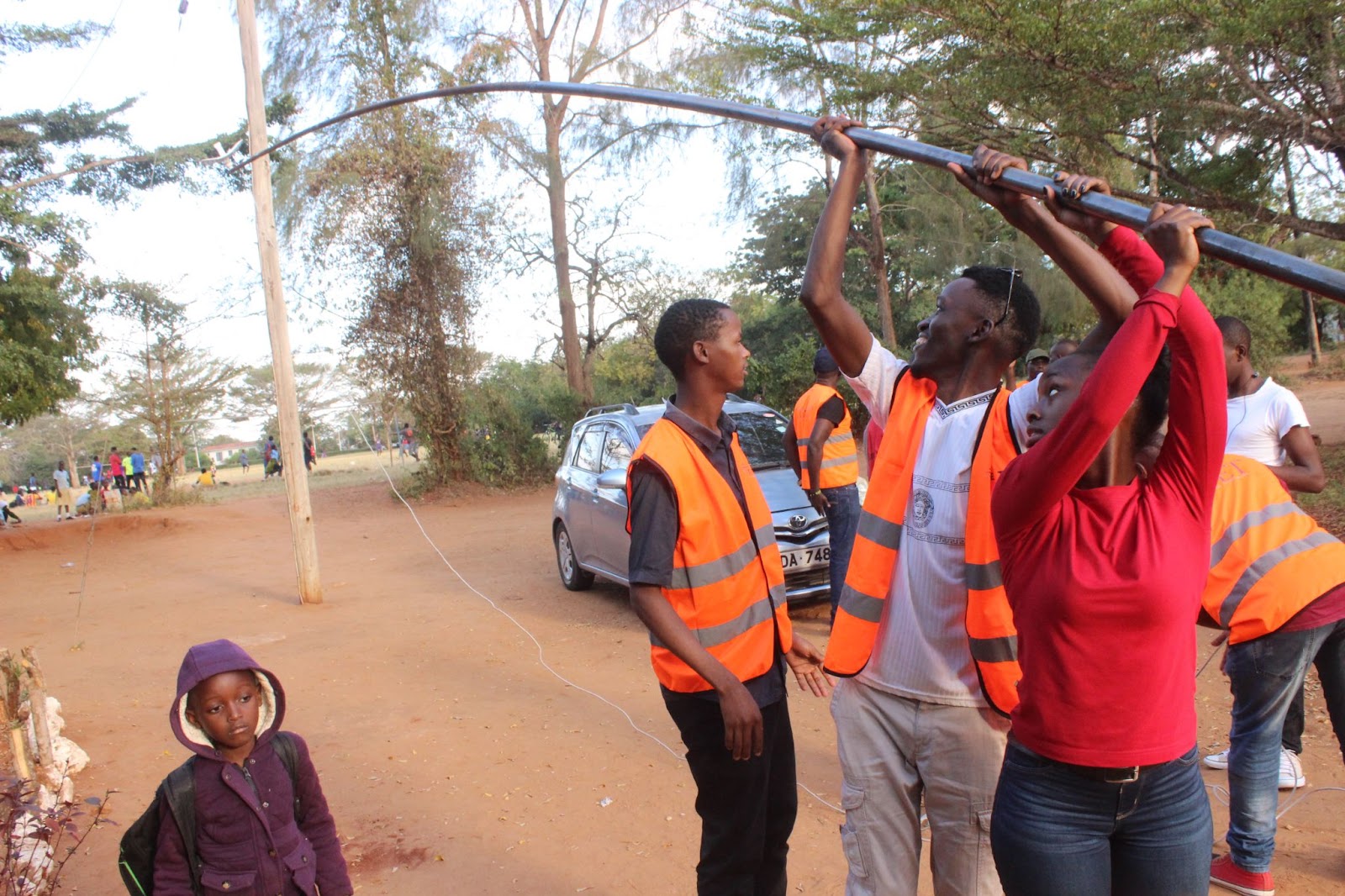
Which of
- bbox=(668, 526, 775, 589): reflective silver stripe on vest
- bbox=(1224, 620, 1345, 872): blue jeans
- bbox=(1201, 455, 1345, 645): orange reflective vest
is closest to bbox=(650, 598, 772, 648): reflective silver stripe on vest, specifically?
bbox=(668, 526, 775, 589): reflective silver stripe on vest

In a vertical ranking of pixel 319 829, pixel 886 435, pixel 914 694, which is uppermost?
pixel 886 435

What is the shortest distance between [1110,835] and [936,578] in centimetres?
68

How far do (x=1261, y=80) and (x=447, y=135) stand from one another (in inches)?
586

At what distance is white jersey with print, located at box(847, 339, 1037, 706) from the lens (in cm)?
229

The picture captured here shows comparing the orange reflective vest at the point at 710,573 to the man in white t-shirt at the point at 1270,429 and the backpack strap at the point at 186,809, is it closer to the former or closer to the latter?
the backpack strap at the point at 186,809

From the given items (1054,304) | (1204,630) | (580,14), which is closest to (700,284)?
(580,14)

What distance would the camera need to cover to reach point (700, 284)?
1171 inches

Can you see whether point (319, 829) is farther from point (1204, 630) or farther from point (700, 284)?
point (700, 284)

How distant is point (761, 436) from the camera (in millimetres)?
8898

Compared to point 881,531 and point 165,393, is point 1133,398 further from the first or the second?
point 165,393

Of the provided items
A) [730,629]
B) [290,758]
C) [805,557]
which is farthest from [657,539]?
[805,557]

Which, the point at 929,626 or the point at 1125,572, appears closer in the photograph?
the point at 1125,572

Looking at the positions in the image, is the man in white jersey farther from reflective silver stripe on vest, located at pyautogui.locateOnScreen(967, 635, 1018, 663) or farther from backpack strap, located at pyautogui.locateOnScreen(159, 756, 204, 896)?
backpack strap, located at pyautogui.locateOnScreen(159, 756, 204, 896)

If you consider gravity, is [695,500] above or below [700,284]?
below
